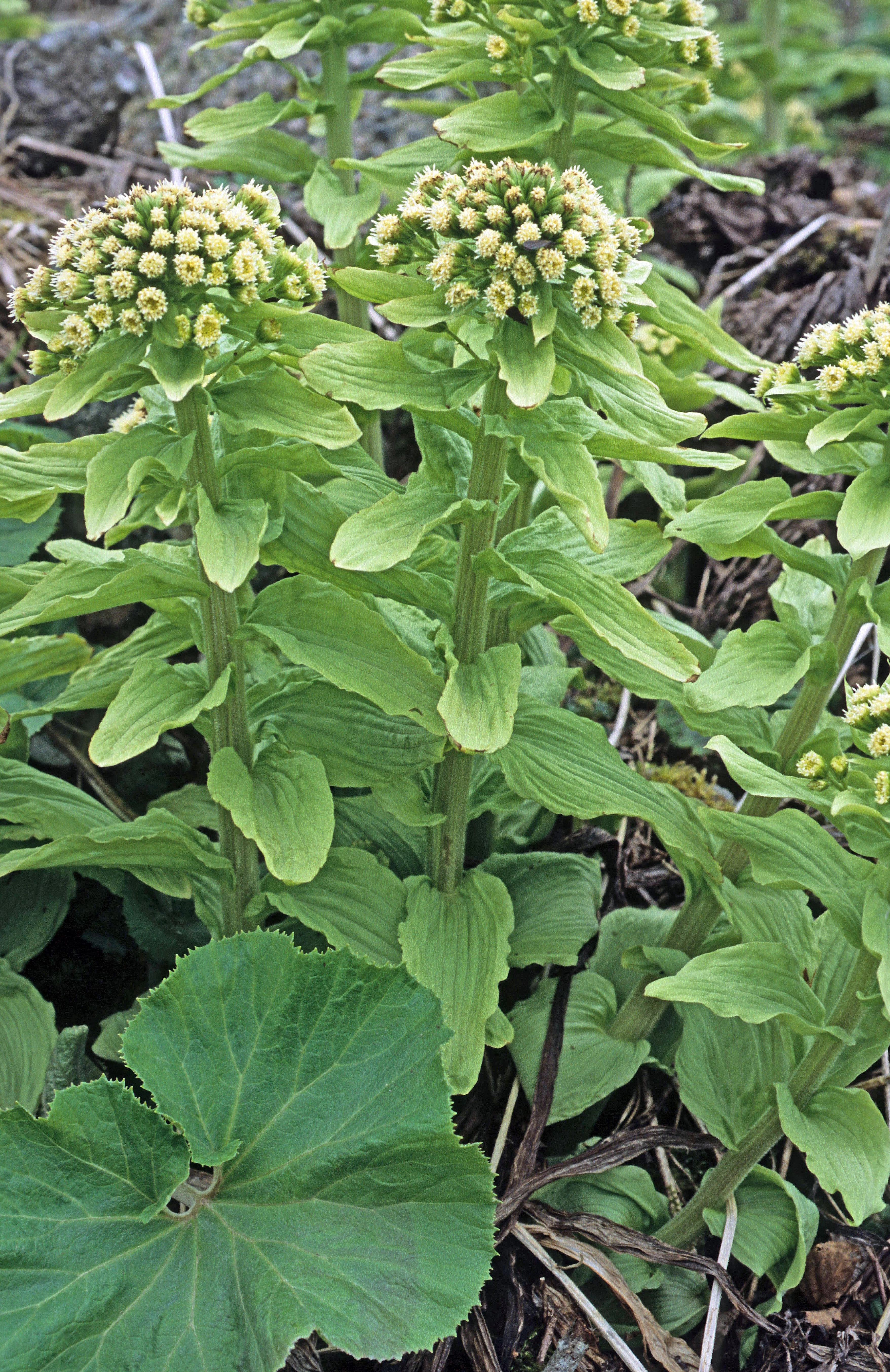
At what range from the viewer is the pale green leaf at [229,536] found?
2059 millimetres

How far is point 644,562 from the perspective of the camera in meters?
2.61

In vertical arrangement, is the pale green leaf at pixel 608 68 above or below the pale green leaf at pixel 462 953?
above

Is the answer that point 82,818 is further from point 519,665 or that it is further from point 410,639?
point 519,665

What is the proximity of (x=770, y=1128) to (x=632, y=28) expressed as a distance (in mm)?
2521

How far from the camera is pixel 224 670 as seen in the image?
2369 millimetres

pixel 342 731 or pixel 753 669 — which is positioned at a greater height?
pixel 753 669

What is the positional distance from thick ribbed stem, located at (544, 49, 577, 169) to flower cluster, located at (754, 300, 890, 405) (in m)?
0.85

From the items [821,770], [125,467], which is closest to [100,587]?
[125,467]

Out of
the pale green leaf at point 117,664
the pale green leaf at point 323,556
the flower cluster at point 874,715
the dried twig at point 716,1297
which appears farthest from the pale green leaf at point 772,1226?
the pale green leaf at point 117,664

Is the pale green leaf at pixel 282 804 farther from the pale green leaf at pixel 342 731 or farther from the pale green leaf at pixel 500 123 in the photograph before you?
the pale green leaf at pixel 500 123

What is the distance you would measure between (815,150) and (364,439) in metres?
4.15

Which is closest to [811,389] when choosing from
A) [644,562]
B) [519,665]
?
[644,562]

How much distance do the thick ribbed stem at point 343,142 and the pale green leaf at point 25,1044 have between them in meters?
1.78

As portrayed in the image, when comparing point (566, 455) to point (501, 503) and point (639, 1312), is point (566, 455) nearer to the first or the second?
point (501, 503)
